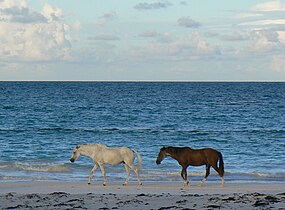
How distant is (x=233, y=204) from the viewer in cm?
1242

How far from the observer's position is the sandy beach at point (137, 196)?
40.7ft

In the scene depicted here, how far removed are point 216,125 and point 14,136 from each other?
667 inches

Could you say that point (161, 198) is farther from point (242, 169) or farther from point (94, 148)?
point (242, 169)

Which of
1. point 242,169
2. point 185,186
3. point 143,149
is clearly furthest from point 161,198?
point 143,149

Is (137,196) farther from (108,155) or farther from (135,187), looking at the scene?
(108,155)

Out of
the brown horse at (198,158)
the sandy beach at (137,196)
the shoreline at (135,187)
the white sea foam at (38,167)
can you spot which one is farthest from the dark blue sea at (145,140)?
the sandy beach at (137,196)

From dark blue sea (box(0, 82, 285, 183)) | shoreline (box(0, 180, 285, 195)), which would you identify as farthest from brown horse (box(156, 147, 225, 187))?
dark blue sea (box(0, 82, 285, 183))

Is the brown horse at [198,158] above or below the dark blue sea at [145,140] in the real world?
above

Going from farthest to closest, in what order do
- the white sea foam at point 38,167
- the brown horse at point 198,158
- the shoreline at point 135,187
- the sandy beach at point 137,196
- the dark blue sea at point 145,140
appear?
the white sea foam at point 38,167
the dark blue sea at point 145,140
the brown horse at point 198,158
the shoreline at point 135,187
the sandy beach at point 137,196

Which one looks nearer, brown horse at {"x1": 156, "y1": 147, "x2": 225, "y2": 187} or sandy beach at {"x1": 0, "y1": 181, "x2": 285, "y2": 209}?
sandy beach at {"x1": 0, "y1": 181, "x2": 285, "y2": 209}

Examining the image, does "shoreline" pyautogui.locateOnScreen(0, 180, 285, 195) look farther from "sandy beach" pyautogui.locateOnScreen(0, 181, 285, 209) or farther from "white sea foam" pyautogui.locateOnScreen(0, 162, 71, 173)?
"white sea foam" pyautogui.locateOnScreen(0, 162, 71, 173)

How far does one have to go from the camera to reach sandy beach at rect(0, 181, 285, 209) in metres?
12.4

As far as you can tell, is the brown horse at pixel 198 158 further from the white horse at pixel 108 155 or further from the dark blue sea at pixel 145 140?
the dark blue sea at pixel 145 140

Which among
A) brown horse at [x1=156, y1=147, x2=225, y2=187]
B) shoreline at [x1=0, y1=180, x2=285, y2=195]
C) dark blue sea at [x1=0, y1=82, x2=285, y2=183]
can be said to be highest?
brown horse at [x1=156, y1=147, x2=225, y2=187]
